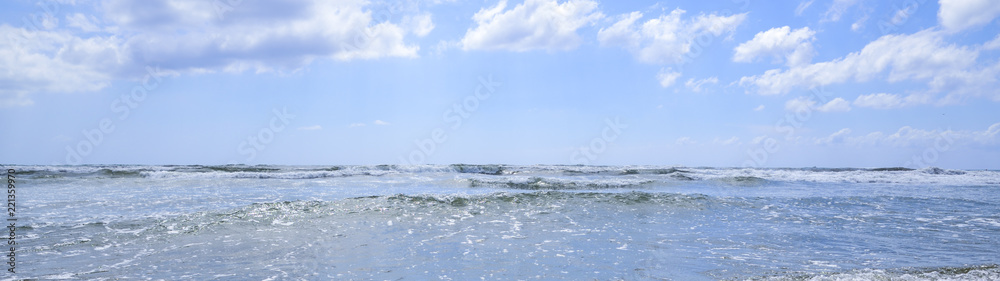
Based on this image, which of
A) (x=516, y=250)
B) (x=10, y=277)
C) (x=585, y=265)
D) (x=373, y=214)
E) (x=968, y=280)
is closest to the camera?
(x=968, y=280)

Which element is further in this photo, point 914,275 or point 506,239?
point 506,239

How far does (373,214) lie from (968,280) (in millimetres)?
10117

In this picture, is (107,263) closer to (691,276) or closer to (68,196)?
(691,276)

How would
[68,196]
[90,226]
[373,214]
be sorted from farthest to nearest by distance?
[68,196]
[373,214]
[90,226]

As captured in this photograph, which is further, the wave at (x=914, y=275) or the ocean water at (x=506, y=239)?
the ocean water at (x=506, y=239)

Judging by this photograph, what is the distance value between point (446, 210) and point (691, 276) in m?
→ 7.28

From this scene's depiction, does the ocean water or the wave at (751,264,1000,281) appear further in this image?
the ocean water

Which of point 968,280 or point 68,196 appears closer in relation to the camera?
point 968,280

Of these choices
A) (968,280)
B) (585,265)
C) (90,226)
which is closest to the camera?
(968,280)

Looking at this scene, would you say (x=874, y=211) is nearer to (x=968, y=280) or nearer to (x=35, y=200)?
(x=968, y=280)

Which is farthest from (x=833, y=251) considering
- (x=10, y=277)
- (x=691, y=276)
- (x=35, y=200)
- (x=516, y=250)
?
(x=35, y=200)

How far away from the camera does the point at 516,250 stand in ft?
25.9

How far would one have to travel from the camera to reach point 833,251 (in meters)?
7.91

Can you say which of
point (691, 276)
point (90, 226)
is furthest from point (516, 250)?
point (90, 226)
